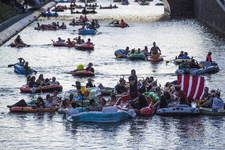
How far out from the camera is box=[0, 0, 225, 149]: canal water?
62.9 feet

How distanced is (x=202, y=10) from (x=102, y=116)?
5992 cm

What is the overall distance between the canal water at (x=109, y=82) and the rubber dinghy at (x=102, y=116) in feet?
0.95

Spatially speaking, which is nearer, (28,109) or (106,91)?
(28,109)

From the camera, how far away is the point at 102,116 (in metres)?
21.7

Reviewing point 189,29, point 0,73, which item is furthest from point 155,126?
point 189,29

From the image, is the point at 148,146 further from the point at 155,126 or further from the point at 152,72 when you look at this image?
the point at 152,72

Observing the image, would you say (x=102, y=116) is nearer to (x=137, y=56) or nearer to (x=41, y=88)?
(x=41, y=88)

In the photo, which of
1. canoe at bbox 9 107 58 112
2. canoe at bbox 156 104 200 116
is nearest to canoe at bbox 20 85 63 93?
canoe at bbox 9 107 58 112

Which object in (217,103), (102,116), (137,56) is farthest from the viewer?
(137,56)

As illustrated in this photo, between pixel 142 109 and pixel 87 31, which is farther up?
pixel 87 31

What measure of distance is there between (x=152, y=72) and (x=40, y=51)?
1733cm

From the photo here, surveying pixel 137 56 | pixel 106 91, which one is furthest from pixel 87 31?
pixel 106 91

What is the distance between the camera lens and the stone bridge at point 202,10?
59406 millimetres

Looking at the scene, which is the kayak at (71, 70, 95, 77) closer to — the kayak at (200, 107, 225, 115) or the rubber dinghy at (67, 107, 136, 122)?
the rubber dinghy at (67, 107, 136, 122)
